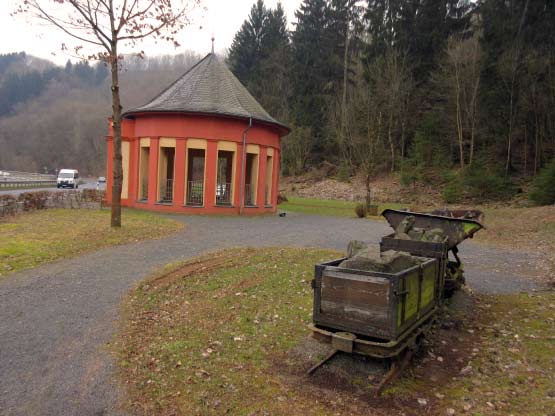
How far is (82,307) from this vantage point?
22.5 ft

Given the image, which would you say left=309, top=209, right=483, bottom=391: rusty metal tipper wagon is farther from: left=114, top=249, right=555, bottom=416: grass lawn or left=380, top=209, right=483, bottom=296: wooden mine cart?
left=380, top=209, right=483, bottom=296: wooden mine cart

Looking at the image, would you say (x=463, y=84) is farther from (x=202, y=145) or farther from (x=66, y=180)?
(x=66, y=180)

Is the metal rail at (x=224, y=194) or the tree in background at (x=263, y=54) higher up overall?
the tree in background at (x=263, y=54)

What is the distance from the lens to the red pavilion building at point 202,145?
21.5 m

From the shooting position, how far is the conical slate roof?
21562 mm

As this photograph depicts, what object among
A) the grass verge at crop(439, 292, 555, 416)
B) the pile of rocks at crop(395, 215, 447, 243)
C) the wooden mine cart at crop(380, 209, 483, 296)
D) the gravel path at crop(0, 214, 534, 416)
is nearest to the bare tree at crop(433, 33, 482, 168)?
the gravel path at crop(0, 214, 534, 416)

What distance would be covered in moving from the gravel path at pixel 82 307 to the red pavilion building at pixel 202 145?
7.19m

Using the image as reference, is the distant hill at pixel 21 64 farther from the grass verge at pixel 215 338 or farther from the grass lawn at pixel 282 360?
the grass lawn at pixel 282 360

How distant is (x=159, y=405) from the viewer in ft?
13.4

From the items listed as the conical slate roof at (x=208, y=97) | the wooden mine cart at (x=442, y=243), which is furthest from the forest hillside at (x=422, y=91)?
the wooden mine cart at (x=442, y=243)

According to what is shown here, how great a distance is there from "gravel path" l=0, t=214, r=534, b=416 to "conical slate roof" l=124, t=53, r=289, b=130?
8.72 meters

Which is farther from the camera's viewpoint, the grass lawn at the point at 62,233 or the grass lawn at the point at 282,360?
the grass lawn at the point at 62,233

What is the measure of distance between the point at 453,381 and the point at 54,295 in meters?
6.45

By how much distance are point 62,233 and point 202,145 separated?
31.5 ft
